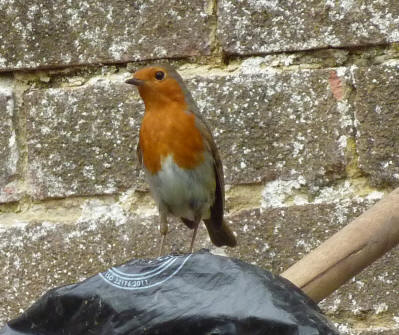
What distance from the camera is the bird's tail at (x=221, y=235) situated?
Answer: 10.4 ft

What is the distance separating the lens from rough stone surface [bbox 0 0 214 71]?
339cm

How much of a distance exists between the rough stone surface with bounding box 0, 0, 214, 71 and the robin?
191mm

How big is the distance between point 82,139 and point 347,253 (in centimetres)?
163

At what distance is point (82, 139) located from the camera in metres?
3.42

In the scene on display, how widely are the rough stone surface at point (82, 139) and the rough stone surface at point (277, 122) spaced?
0.96ft

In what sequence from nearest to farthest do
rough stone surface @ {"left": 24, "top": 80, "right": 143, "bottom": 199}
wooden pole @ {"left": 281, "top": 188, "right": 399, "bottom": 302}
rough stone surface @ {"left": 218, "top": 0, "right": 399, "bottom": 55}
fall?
wooden pole @ {"left": 281, "top": 188, "right": 399, "bottom": 302} → rough stone surface @ {"left": 218, "top": 0, "right": 399, "bottom": 55} → rough stone surface @ {"left": 24, "top": 80, "right": 143, "bottom": 199}

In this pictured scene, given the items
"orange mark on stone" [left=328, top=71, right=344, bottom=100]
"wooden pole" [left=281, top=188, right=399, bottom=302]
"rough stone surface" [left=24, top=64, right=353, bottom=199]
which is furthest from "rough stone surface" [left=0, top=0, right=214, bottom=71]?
"wooden pole" [left=281, top=188, right=399, bottom=302]

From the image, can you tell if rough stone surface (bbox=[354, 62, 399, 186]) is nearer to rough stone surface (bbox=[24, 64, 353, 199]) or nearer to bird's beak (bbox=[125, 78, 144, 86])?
rough stone surface (bbox=[24, 64, 353, 199])

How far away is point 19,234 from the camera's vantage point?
3.44 metres

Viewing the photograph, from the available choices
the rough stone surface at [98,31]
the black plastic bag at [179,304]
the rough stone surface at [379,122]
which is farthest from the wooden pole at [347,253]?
the rough stone surface at [98,31]

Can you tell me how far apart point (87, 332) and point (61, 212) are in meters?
1.72

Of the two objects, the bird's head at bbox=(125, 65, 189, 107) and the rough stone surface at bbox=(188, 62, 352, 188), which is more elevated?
the bird's head at bbox=(125, 65, 189, 107)

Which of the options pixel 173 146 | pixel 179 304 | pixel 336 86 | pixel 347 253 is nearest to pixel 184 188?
pixel 173 146

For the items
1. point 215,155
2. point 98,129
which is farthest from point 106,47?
point 215,155
